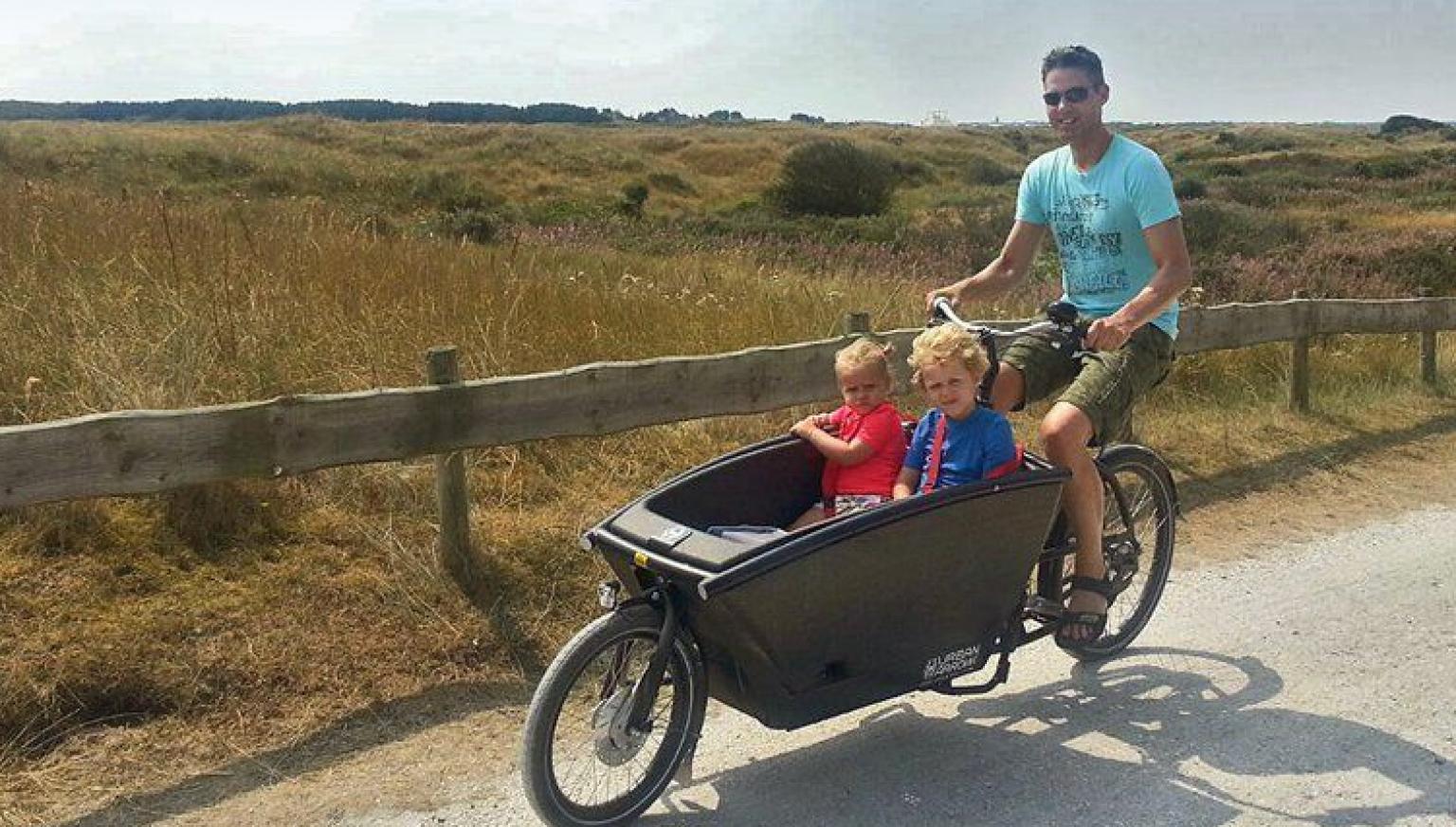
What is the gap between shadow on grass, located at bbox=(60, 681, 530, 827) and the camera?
376 cm

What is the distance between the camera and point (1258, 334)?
9.48m

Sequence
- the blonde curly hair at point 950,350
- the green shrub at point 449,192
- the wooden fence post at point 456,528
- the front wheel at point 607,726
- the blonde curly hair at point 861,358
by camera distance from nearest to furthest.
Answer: the front wheel at point 607,726 → the blonde curly hair at point 950,350 → the blonde curly hair at point 861,358 → the wooden fence post at point 456,528 → the green shrub at point 449,192

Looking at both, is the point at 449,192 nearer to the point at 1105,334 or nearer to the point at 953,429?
the point at 1105,334

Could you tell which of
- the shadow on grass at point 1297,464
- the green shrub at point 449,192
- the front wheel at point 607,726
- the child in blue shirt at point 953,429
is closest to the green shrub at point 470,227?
→ the shadow on grass at point 1297,464

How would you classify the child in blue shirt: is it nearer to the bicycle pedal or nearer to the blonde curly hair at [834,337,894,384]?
the blonde curly hair at [834,337,894,384]

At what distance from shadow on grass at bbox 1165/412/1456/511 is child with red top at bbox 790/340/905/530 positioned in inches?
153

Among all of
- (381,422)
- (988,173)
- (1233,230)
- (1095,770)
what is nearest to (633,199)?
(1233,230)

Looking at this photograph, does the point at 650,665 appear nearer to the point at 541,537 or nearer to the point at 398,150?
the point at 541,537

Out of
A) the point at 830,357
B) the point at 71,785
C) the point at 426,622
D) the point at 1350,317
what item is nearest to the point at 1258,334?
the point at 1350,317

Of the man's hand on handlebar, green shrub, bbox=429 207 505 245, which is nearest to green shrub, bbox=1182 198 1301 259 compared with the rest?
green shrub, bbox=429 207 505 245

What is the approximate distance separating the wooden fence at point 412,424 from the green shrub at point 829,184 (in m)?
38.0

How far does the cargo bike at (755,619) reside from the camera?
3.39 m

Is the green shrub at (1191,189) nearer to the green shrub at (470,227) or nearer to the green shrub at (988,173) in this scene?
the green shrub at (988,173)

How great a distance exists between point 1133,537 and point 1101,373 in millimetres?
798
